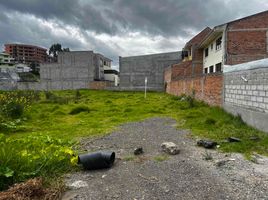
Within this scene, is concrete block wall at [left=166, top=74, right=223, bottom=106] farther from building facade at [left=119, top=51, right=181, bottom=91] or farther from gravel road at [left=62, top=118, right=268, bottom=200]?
building facade at [left=119, top=51, right=181, bottom=91]

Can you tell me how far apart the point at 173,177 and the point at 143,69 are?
36.2 meters

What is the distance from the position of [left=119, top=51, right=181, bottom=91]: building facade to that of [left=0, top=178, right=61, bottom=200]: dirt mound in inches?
1370

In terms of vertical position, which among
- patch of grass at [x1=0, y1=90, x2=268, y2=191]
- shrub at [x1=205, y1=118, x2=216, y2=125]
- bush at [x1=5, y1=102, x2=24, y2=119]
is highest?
bush at [x1=5, y1=102, x2=24, y2=119]

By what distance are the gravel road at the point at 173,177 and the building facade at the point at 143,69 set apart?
32.8 meters

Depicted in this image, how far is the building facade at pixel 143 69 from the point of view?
1539 inches

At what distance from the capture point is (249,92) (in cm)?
840

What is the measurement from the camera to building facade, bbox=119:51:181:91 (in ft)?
128

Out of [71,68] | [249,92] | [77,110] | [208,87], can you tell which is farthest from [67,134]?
[71,68]

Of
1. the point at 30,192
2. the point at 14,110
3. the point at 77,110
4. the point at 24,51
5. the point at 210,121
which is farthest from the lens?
the point at 24,51

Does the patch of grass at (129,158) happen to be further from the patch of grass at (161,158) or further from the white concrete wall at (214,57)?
the white concrete wall at (214,57)

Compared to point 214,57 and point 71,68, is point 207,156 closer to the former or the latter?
point 214,57

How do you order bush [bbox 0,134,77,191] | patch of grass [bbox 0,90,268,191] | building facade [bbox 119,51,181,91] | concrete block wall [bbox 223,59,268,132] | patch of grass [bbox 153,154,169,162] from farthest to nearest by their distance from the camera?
building facade [bbox 119,51,181,91]
concrete block wall [bbox 223,59,268,132]
patch of grass [bbox 153,154,169,162]
patch of grass [bbox 0,90,268,191]
bush [bbox 0,134,77,191]

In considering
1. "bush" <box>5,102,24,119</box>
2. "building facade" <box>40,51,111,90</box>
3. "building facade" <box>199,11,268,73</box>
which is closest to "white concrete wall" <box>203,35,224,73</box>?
"building facade" <box>199,11,268,73</box>

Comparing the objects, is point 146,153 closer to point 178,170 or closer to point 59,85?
point 178,170
